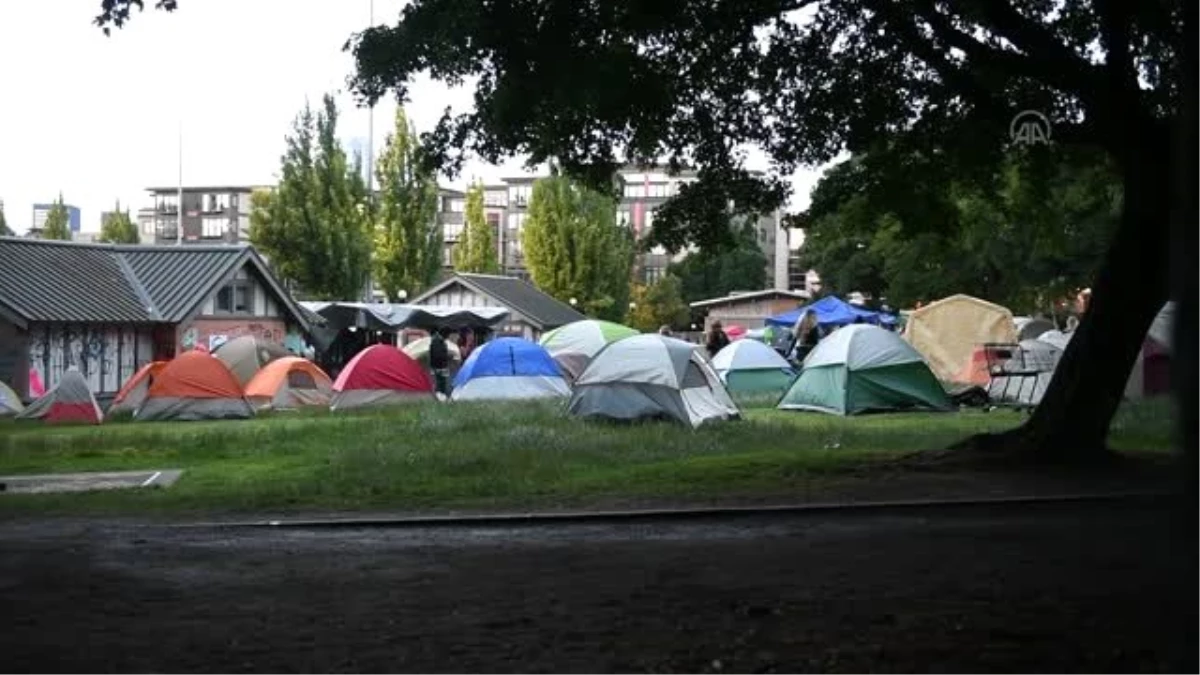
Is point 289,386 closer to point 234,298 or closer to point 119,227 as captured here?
point 234,298

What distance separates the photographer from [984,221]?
32969mm

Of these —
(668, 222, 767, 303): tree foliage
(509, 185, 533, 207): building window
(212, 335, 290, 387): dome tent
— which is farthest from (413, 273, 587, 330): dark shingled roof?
(509, 185, 533, 207): building window

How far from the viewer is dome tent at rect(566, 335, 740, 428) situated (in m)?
21.0

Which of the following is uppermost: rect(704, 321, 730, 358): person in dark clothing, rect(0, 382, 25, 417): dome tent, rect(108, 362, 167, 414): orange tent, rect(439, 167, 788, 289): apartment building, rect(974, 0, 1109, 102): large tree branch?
rect(439, 167, 788, 289): apartment building

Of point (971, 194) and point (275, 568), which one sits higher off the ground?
point (971, 194)

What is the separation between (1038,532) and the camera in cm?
1034

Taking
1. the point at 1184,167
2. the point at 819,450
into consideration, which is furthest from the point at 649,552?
the point at 1184,167

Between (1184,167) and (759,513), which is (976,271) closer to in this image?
(759,513)

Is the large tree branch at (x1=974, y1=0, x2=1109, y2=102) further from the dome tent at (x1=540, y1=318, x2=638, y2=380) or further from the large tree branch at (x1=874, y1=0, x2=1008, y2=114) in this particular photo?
the dome tent at (x1=540, y1=318, x2=638, y2=380)

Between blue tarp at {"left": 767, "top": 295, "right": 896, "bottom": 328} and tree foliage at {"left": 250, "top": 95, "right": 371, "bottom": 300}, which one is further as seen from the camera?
tree foliage at {"left": 250, "top": 95, "right": 371, "bottom": 300}

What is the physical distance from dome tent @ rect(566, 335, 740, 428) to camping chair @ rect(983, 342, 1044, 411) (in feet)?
20.4

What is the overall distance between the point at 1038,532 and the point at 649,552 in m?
3.23

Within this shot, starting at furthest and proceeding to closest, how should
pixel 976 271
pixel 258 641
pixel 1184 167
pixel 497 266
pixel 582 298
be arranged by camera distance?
pixel 497 266 → pixel 582 298 → pixel 976 271 → pixel 258 641 → pixel 1184 167

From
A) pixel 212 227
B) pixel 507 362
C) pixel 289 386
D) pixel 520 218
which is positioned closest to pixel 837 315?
pixel 507 362
